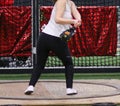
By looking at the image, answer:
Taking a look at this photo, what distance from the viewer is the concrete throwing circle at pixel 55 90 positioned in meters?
6.95

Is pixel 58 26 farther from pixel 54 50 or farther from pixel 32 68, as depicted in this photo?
Answer: pixel 32 68

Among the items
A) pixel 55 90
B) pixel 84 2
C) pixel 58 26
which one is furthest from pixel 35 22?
pixel 58 26

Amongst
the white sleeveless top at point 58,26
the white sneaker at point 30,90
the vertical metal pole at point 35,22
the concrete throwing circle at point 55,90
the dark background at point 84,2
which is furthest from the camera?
the dark background at point 84,2

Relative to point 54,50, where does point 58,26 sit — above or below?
above

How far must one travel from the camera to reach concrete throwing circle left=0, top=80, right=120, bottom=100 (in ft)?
22.8

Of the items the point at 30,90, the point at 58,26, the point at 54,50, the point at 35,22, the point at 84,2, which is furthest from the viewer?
the point at 84,2

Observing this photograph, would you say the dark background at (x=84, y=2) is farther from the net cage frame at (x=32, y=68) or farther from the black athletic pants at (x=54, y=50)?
the black athletic pants at (x=54, y=50)

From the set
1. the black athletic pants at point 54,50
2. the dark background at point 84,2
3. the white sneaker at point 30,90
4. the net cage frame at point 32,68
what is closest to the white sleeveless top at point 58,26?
the black athletic pants at point 54,50

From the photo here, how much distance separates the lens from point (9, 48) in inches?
397

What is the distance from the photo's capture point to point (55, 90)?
7582 millimetres

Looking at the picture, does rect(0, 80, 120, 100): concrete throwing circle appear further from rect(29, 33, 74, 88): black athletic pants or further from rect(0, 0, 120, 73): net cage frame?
rect(0, 0, 120, 73): net cage frame

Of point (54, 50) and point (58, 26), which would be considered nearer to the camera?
point (58, 26)

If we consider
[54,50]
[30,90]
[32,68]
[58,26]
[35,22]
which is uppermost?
[58,26]

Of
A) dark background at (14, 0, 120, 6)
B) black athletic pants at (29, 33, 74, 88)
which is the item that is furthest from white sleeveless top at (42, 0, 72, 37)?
dark background at (14, 0, 120, 6)
